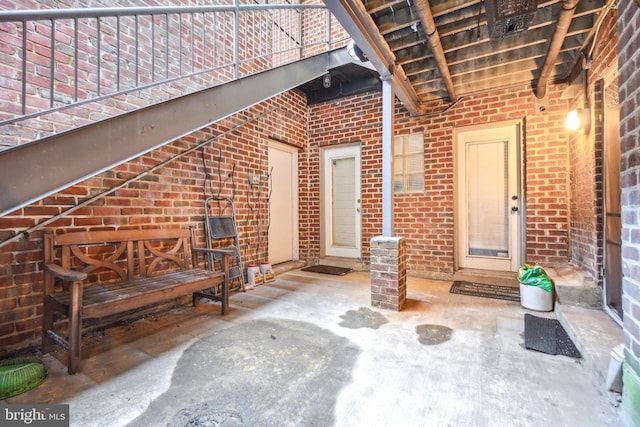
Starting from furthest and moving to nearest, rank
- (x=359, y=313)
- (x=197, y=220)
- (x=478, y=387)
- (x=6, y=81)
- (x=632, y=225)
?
1. (x=197, y=220)
2. (x=359, y=313)
3. (x=6, y=81)
4. (x=478, y=387)
5. (x=632, y=225)

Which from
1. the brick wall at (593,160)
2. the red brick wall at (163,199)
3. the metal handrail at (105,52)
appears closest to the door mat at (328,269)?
the red brick wall at (163,199)

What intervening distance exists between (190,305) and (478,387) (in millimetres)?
2793

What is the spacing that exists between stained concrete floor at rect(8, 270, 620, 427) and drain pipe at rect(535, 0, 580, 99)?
236 centimetres

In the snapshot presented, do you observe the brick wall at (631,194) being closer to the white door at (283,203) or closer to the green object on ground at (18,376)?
the green object on ground at (18,376)

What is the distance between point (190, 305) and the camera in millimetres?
3174

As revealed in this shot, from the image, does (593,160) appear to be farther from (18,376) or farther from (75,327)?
(18,376)

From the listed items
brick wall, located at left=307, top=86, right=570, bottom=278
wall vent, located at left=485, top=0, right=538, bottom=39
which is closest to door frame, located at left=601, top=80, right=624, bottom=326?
brick wall, located at left=307, top=86, right=570, bottom=278

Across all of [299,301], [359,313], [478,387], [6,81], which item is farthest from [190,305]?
[478,387]

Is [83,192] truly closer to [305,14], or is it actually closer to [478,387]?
[478,387]

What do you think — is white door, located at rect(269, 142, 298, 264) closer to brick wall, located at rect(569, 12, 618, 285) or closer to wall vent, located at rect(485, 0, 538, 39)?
wall vent, located at rect(485, 0, 538, 39)

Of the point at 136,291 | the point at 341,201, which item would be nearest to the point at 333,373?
the point at 136,291

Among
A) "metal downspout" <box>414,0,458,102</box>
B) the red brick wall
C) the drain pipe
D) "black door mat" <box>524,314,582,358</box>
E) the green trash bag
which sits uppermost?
"metal downspout" <box>414,0,458,102</box>

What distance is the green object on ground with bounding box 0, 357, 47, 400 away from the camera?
1609 millimetres

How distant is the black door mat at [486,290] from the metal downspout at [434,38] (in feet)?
8.27
